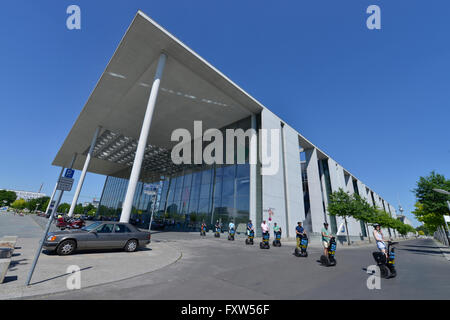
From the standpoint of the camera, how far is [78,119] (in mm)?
25891

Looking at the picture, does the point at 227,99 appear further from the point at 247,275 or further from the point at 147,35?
the point at 247,275

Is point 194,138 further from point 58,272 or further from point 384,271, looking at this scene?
point 384,271

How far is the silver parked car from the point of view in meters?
6.97

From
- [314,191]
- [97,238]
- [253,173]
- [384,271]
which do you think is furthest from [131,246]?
[314,191]

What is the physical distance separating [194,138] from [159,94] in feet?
34.6

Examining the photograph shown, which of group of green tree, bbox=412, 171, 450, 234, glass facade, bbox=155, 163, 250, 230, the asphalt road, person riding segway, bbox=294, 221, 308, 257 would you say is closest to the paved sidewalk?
the asphalt road

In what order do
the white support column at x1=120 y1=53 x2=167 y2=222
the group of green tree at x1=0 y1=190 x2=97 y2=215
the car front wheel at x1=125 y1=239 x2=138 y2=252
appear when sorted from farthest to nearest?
the group of green tree at x1=0 y1=190 x2=97 y2=215 < the white support column at x1=120 y1=53 x2=167 y2=222 < the car front wheel at x1=125 y1=239 x2=138 y2=252

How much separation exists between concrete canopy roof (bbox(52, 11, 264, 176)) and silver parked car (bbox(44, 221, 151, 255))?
13.9m

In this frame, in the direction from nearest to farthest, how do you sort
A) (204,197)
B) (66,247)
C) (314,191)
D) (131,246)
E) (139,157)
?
(66,247) < (131,246) < (139,157) < (204,197) < (314,191)

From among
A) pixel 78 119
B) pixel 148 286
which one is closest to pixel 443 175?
pixel 148 286

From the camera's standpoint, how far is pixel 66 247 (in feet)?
23.3

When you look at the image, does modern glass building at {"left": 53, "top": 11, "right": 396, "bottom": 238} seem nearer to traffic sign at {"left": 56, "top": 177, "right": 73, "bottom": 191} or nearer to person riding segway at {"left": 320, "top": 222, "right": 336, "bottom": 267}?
traffic sign at {"left": 56, "top": 177, "right": 73, "bottom": 191}

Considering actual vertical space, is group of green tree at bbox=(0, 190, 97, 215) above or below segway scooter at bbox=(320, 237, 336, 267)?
above

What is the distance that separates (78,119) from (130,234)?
25.1m
